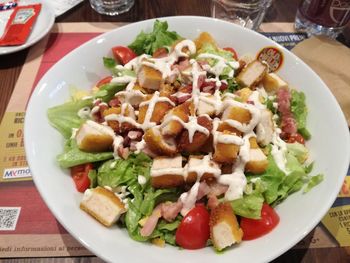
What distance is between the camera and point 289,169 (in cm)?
125

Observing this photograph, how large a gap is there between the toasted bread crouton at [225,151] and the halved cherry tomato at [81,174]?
463 mm

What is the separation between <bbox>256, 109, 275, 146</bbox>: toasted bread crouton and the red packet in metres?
1.48

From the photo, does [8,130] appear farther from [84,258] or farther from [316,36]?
[316,36]

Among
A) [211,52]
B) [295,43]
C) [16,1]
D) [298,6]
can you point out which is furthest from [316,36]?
[16,1]

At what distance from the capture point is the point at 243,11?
2.25 meters

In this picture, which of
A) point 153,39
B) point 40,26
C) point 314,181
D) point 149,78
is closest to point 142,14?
point 40,26

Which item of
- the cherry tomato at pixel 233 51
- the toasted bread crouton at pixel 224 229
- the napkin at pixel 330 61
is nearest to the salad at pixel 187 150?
the toasted bread crouton at pixel 224 229

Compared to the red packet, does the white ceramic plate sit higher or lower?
higher

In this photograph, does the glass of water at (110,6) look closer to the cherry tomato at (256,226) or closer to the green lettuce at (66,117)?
the green lettuce at (66,117)

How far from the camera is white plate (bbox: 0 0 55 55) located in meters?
1.98

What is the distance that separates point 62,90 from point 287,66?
1.00 m

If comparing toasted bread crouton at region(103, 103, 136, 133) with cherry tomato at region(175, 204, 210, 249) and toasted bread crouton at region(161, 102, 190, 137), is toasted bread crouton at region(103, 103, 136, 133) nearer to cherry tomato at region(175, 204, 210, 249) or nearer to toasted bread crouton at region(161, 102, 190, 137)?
toasted bread crouton at region(161, 102, 190, 137)

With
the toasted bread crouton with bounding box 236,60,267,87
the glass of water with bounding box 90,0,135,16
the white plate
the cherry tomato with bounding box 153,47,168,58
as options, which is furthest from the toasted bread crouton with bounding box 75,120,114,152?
the glass of water with bounding box 90,0,135,16

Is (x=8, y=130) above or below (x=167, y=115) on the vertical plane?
below
